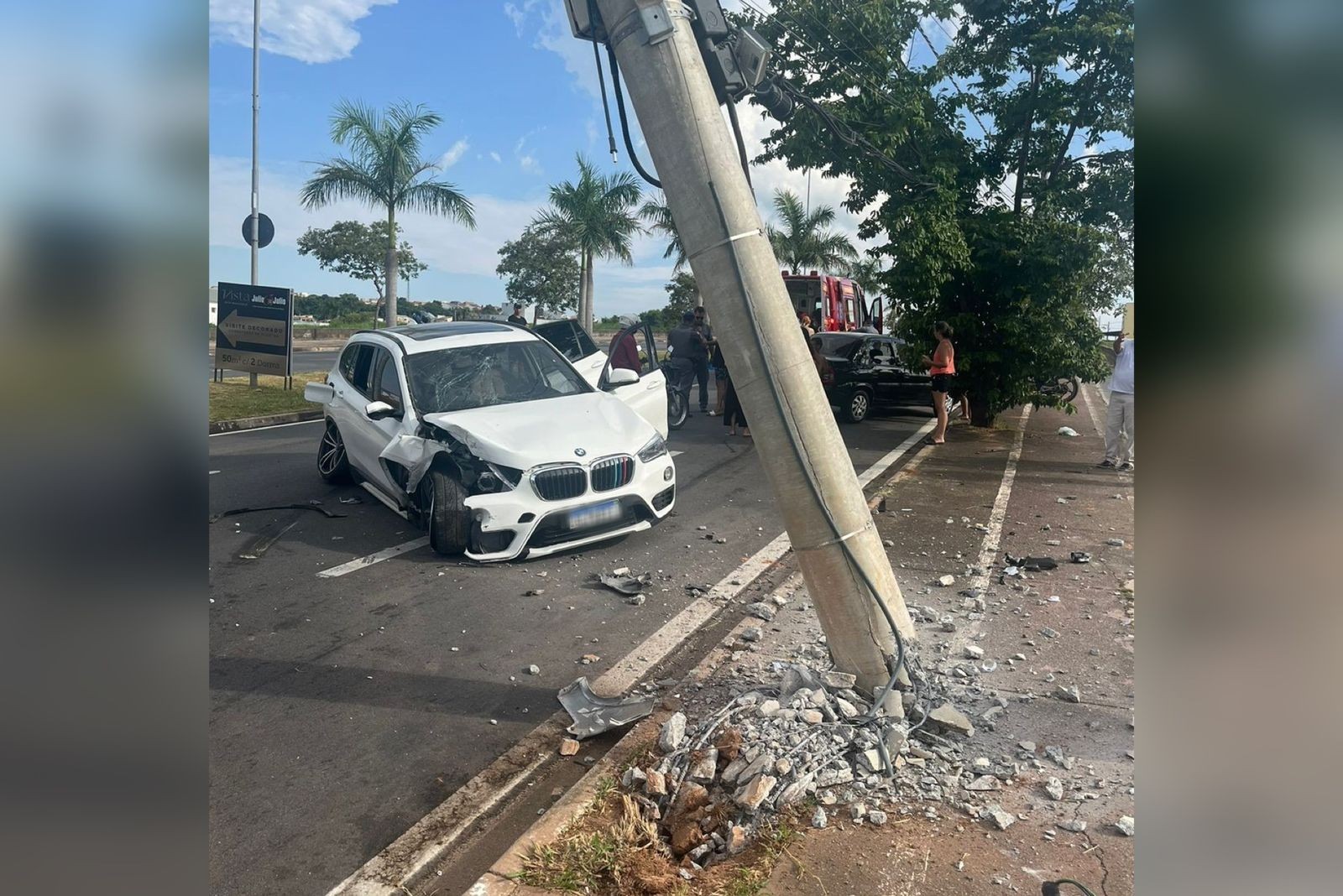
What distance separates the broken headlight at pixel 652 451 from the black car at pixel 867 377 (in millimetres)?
8637

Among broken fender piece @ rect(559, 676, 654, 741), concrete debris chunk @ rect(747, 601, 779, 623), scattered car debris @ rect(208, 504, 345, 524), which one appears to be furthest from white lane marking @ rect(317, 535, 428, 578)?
concrete debris chunk @ rect(747, 601, 779, 623)

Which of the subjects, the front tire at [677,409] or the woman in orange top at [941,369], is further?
the front tire at [677,409]

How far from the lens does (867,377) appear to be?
634 inches

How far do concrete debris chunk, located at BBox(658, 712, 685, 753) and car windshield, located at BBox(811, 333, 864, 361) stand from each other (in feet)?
41.4

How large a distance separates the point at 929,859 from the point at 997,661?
2010 millimetres

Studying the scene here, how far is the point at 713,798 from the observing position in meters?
3.42

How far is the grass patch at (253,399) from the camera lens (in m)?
15.0

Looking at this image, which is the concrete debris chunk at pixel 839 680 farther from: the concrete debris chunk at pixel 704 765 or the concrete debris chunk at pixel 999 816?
the concrete debris chunk at pixel 999 816

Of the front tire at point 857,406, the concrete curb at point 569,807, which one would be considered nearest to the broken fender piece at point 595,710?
the concrete curb at point 569,807
